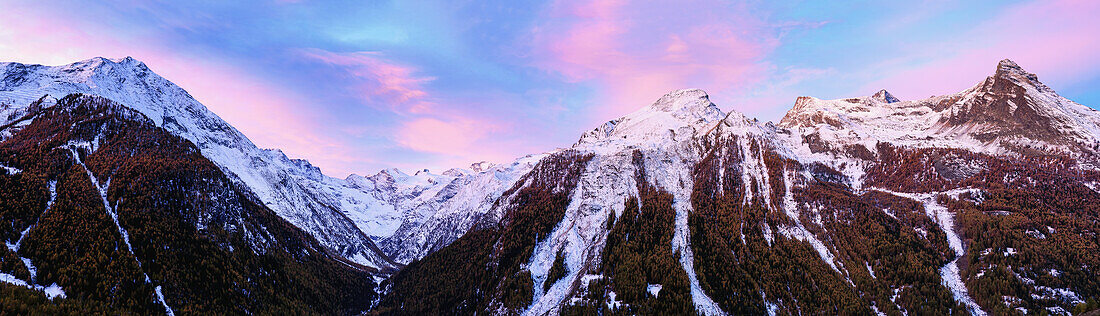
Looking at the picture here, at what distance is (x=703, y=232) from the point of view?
17800cm

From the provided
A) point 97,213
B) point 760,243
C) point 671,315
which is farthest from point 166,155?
point 760,243

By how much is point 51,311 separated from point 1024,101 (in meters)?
317

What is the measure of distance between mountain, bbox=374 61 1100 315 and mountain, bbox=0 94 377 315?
78910mm

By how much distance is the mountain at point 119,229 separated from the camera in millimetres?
101000

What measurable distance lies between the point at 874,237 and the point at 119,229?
9840 inches

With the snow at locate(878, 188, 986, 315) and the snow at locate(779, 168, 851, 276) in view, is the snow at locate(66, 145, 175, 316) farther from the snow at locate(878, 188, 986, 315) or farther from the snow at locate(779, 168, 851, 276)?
the snow at locate(878, 188, 986, 315)

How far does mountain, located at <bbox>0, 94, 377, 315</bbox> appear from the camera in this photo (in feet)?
331

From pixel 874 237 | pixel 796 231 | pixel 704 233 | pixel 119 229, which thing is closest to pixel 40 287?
pixel 119 229

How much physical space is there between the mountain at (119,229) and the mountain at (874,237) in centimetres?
7891

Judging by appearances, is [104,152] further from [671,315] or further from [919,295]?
[919,295]

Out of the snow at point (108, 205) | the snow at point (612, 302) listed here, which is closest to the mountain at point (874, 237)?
the snow at point (612, 302)

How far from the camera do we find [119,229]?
419 feet

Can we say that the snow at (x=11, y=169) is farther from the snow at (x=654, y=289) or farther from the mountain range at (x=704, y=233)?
the snow at (x=654, y=289)

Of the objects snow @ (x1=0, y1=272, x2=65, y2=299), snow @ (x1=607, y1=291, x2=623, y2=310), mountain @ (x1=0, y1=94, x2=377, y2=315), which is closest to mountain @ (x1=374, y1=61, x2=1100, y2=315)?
snow @ (x1=607, y1=291, x2=623, y2=310)
